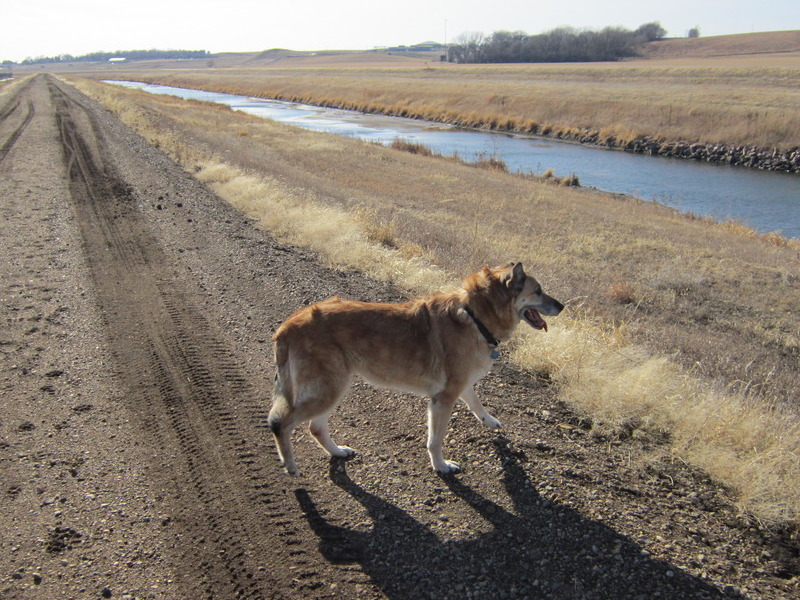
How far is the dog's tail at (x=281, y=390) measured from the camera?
4711mm

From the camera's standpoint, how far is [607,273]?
14.6 m

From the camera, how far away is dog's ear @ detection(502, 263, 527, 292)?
4973 mm

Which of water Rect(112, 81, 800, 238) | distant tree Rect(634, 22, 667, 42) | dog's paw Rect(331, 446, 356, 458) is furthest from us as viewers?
distant tree Rect(634, 22, 667, 42)

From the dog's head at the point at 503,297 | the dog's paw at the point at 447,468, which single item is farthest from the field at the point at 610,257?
the dog's paw at the point at 447,468

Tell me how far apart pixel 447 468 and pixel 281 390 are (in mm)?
1579

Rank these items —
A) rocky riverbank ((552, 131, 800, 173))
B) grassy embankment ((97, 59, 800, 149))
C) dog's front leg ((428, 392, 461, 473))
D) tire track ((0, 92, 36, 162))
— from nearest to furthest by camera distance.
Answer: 1. dog's front leg ((428, 392, 461, 473))
2. tire track ((0, 92, 36, 162))
3. rocky riverbank ((552, 131, 800, 173))
4. grassy embankment ((97, 59, 800, 149))

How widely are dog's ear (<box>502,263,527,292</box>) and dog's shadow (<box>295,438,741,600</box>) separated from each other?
177 cm

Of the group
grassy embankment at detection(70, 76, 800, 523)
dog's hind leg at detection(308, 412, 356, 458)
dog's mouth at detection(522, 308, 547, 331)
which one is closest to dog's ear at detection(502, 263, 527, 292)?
dog's mouth at detection(522, 308, 547, 331)

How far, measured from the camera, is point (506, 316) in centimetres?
509

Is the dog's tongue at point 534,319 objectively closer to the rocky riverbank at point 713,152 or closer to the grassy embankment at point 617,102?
the rocky riverbank at point 713,152

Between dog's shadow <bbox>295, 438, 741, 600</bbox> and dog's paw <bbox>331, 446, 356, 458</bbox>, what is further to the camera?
dog's paw <bbox>331, 446, 356, 458</bbox>

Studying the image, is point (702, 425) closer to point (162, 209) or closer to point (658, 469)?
point (658, 469)

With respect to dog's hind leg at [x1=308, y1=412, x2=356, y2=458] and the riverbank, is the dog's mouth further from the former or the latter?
the riverbank

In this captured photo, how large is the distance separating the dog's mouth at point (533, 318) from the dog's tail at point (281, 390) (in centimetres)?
218
